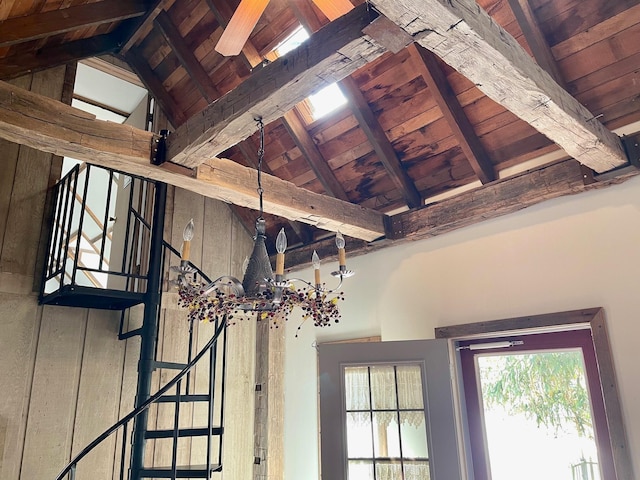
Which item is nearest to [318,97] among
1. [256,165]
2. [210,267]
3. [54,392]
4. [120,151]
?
[256,165]

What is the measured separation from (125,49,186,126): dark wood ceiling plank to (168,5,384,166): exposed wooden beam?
7.72 feet

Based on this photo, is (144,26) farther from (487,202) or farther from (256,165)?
(487,202)

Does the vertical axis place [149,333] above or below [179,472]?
above

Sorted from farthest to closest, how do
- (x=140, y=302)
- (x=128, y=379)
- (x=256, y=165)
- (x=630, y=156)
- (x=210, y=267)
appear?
(x=210, y=267)
(x=256, y=165)
(x=128, y=379)
(x=140, y=302)
(x=630, y=156)

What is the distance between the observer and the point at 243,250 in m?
5.21

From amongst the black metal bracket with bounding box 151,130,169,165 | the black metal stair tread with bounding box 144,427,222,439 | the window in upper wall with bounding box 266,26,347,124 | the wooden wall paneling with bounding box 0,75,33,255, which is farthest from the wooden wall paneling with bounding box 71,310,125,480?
the window in upper wall with bounding box 266,26,347,124

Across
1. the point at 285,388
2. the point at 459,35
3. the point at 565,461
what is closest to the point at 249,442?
the point at 285,388

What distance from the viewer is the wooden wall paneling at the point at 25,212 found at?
387 centimetres

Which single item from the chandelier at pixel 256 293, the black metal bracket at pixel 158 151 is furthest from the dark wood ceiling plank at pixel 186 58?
the chandelier at pixel 256 293

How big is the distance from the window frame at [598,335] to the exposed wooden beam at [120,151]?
1.41 meters

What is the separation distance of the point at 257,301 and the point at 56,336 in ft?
8.01

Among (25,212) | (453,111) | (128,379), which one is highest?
(453,111)

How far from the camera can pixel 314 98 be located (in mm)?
4336

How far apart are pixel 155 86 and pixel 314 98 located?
1.73m
